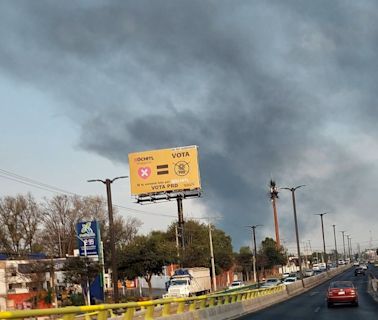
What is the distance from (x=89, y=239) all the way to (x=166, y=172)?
741 inches

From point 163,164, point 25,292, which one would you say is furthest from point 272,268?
point 25,292

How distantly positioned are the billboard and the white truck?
18.2 metres

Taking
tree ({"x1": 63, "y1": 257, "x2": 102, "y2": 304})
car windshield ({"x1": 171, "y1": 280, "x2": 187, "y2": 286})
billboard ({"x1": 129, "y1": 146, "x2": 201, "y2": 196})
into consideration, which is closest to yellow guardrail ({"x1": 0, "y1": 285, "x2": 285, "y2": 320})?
car windshield ({"x1": 171, "y1": 280, "x2": 187, "y2": 286})

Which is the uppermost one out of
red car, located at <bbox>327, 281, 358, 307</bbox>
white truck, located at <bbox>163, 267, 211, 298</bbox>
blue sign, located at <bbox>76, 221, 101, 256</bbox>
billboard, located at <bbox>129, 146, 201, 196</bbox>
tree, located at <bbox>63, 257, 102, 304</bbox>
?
billboard, located at <bbox>129, 146, 201, 196</bbox>

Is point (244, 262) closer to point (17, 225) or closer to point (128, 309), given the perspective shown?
point (17, 225)

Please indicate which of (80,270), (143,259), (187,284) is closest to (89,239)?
(143,259)

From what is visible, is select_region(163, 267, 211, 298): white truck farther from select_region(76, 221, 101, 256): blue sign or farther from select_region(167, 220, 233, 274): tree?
select_region(167, 220, 233, 274): tree

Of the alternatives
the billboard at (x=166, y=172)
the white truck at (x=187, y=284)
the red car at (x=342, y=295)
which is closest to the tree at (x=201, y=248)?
the billboard at (x=166, y=172)

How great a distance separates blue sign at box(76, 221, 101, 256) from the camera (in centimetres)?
6762

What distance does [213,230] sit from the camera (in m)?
128

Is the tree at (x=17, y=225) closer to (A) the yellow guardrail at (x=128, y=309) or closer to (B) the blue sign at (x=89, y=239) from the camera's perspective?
(B) the blue sign at (x=89, y=239)

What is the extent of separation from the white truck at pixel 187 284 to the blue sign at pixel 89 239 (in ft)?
35.4

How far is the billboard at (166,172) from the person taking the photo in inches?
3255

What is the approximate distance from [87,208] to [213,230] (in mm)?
34661
